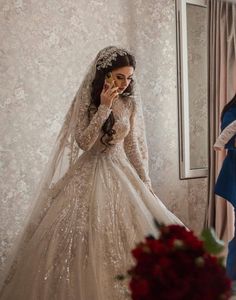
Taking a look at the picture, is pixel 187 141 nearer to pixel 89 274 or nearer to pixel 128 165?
pixel 128 165

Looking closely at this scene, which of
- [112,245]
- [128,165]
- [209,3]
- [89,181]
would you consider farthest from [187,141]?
[112,245]

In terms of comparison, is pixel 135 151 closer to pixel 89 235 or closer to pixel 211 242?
pixel 89 235

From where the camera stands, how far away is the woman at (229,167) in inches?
105

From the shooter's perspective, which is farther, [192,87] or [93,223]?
[192,87]

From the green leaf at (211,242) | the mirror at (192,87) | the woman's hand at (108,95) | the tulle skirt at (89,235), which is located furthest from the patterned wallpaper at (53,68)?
the green leaf at (211,242)

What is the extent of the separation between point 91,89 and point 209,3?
5.33 ft

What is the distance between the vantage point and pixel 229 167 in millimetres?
2736

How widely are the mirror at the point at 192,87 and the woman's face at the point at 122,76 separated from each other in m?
1.22

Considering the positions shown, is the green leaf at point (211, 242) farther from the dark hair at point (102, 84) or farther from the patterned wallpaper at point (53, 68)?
the patterned wallpaper at point (53, 68)

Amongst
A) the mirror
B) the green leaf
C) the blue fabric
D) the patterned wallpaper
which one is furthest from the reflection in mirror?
the green leaf

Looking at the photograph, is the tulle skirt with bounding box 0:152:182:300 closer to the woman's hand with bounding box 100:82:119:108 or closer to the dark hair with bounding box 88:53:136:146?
the dark hair with bounding box 88:53:136:146

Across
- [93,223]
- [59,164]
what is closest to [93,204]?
[93,223]

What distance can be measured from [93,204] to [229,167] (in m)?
1.09

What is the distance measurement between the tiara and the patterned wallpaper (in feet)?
2.17
